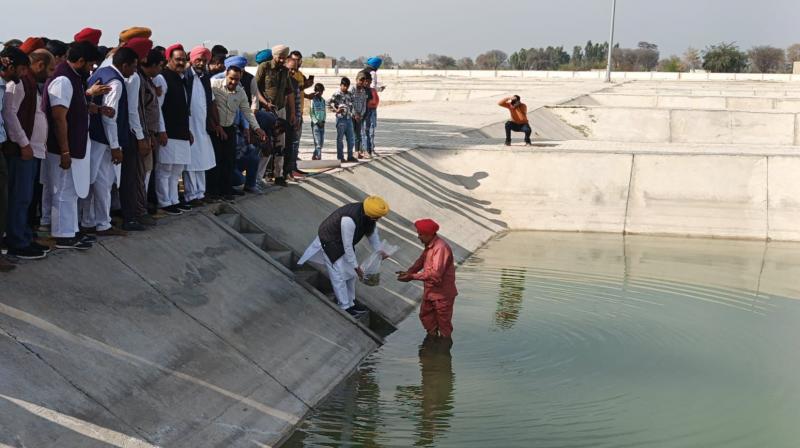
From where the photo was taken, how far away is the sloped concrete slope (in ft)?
22.8

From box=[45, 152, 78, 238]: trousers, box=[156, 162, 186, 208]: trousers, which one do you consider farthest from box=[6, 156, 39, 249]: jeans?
box=[156, 162, 186, 208]: trousers

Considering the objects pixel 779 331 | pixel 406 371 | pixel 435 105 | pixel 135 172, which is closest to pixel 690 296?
pixel 779 331

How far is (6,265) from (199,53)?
409cm

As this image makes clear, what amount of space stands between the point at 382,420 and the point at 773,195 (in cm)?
1295

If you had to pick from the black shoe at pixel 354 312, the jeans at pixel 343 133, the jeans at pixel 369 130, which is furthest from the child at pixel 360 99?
the black shoe at pixel 354 312

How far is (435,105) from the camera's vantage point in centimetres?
3706

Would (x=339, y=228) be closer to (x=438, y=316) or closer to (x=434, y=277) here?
(x=434, y=277)

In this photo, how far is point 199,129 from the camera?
37.6ft

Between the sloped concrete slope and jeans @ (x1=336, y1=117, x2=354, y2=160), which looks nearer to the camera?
the sloped concrete slope

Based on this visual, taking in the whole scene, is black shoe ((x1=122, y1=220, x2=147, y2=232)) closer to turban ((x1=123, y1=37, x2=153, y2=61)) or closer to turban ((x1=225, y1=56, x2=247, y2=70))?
turban ((x1=123, y1=37, x2=153, y2=61))

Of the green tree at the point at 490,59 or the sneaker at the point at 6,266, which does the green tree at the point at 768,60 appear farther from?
the sneaker at the point at 6,266

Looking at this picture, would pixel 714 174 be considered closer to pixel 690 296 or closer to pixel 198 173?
pixel 690 296

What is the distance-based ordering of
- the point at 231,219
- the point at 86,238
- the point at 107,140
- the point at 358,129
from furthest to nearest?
the point at 358,129
the point at 231,219
the point at 107,140
the point at 86,238

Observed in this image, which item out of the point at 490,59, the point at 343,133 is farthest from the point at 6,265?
the point at 490,59
